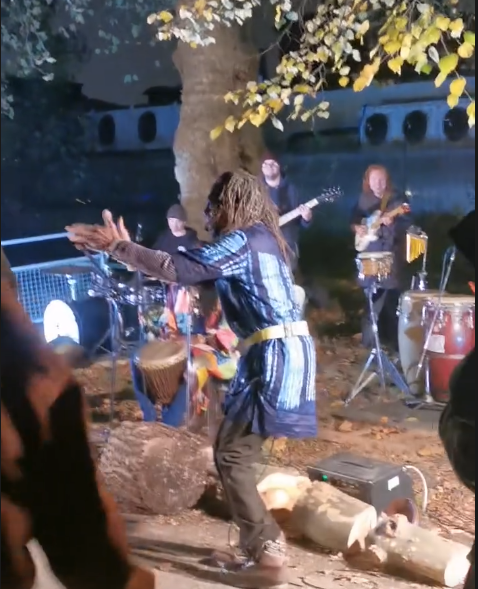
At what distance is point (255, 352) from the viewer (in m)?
1.72

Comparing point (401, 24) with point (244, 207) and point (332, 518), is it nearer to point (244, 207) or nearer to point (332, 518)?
point (244, 207)

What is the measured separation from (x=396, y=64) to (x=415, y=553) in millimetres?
1031

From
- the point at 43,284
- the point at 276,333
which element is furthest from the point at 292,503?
the point at 43,284

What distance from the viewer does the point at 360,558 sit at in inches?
67.0

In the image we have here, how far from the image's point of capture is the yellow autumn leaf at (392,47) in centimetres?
165

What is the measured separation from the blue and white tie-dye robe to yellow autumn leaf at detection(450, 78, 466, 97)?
19.1 inches

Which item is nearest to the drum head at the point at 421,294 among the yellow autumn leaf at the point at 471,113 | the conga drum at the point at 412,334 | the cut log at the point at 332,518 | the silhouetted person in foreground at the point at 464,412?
the conga drum at the point at 412,334

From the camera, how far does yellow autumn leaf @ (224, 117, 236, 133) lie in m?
1.74

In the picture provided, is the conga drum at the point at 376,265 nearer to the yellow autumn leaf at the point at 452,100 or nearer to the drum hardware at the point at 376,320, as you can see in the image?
the drum hardware at the point at 376,320

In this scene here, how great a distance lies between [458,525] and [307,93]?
0.98 meters

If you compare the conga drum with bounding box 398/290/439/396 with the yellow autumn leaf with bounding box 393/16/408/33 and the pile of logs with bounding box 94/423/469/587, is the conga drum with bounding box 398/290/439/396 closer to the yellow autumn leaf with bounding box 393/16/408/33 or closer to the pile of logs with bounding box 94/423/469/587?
the pile of logs with bounding box 94/423/469/587

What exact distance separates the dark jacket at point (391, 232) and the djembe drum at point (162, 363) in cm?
49

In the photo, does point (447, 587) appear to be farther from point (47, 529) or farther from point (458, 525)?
point (47, 529)

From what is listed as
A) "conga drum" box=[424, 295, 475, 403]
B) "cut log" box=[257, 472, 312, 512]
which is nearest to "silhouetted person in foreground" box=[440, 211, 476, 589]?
"conga drum" box=[424, 295, 475, 403]
